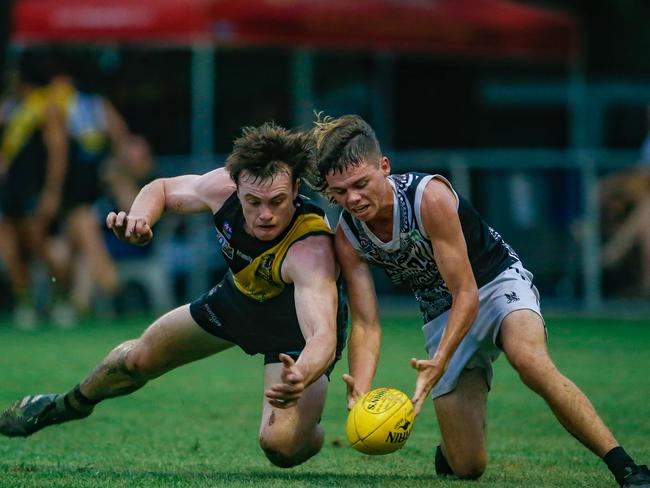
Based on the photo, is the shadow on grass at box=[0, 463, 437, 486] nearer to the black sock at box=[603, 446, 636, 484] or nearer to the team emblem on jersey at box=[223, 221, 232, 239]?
the black sock at box=[603, 446, 636, 484]

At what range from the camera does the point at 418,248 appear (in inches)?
265

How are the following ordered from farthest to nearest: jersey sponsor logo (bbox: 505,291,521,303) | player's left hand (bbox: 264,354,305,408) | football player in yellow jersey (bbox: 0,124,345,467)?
jersey sponsor logo (bbox: 505,291,521,303), football player in yellow jersey (bbox: 0,124,345,467), player's left hand (bbox: 264,354,305,408)

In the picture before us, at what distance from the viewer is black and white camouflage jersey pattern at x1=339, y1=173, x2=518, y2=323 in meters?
6.67

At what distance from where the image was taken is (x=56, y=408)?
754cm

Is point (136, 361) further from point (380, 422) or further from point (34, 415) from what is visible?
point (380, 422)

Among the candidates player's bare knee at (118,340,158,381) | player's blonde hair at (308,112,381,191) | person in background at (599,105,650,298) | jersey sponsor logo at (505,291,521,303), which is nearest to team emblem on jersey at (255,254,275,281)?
player's blonde hair at (308,112,381,191)

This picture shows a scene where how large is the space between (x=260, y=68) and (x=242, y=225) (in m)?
12.8

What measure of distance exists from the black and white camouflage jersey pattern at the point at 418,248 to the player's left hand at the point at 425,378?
66cm

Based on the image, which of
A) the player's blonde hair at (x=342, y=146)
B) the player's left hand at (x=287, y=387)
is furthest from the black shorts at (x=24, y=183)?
the player's left hand at (x=287, y=387)

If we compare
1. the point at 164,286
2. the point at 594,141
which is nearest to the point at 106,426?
the point at 164,286

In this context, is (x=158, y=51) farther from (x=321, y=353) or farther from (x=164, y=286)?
(x=321, y=353)

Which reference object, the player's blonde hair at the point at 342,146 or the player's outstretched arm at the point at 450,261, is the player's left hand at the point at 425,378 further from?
the player's blonde hair at the point at 342,146

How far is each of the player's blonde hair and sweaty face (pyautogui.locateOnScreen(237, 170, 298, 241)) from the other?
0.16m

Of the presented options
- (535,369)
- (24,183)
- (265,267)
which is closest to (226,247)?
(265,267)
